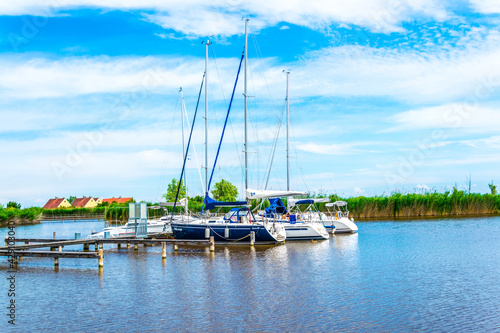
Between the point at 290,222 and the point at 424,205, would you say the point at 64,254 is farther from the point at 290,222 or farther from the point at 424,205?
the point at 424,205

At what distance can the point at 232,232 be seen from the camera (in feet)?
119

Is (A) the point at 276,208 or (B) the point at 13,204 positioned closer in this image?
(A) the point at 276,208

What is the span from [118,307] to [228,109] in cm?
2769

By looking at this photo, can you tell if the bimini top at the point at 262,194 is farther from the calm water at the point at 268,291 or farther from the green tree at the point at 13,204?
the green tree at the point at 13,204

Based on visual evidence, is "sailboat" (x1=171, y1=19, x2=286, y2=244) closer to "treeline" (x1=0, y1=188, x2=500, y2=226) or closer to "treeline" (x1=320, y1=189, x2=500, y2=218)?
"treeline" (x1=0, y1=188, x2=500, y2=226)

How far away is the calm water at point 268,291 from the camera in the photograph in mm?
15016

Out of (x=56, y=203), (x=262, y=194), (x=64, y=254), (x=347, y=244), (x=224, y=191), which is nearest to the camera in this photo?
(x=64, y=254)

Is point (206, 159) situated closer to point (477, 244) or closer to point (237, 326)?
point (477, 244)

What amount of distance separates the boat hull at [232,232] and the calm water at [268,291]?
9.09ft

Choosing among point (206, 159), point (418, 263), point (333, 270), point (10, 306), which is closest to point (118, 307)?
point (10, 306)

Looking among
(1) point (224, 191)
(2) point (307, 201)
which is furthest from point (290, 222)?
(1) point (224, 191)

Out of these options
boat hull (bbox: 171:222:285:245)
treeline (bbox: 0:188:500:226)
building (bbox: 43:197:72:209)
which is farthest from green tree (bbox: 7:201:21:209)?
boat hull (bbox: 171:222:285:245)

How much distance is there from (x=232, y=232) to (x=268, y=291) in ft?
55.8

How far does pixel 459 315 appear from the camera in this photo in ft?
50.9
